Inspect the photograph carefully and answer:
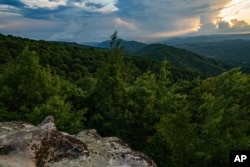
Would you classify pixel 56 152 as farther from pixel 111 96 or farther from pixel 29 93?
pixel 111 96

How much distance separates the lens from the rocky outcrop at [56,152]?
19.4 meters

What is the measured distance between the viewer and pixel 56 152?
67.6 ft

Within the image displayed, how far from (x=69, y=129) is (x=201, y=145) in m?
15.7

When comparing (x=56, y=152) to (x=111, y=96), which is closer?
(x=56, y=152)

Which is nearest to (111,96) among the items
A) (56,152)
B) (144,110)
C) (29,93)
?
(144,110)

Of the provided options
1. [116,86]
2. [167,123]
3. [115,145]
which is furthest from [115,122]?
[115,145]

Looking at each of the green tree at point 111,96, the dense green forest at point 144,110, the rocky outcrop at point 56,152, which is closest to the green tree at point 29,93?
the dense green forest at point 144,110

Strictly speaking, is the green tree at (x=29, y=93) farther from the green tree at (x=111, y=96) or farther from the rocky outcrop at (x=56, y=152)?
the rocky outcrop at (x=56, y=152)

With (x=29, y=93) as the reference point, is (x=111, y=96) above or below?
below

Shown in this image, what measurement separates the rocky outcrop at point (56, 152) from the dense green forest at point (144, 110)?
386 inches

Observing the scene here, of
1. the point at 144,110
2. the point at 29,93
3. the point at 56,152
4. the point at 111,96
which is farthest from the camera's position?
the point at 111,96

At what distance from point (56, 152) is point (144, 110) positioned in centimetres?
2169

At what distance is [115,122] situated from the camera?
4031 cm

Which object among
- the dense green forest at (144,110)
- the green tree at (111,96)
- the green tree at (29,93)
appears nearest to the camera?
the dense green forest at (144,110)
